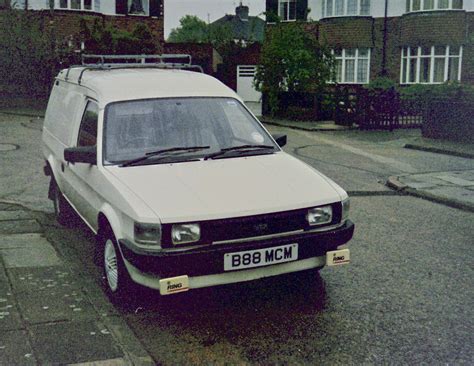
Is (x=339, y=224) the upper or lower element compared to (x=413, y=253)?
Result: upper

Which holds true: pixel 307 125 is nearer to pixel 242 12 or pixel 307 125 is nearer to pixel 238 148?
pixel 238 148

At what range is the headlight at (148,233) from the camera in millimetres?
4918

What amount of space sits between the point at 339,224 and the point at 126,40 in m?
25.4

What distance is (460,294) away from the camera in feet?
19.6

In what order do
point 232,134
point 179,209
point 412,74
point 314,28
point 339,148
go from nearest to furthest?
point 179,209 → point 232,134 → point 339,148 → point 412,74 → point 314,28

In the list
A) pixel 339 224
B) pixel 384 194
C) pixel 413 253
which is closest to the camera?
pixel 339 224

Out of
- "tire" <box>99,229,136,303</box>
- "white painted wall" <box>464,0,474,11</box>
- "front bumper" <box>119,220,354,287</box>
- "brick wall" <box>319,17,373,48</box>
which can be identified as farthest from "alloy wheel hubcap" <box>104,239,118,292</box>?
"brick wall" <box>319,17,373,48</box>

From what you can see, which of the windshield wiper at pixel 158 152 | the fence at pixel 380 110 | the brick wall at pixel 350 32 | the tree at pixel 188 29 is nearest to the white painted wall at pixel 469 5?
the brick wall at pixel 350 32

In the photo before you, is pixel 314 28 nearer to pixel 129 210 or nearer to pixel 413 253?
pixel 413 253

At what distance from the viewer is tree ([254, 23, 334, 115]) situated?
88.1ft

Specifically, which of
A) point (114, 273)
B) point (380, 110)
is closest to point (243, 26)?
point (380, 110)

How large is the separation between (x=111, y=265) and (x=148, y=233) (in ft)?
3.04

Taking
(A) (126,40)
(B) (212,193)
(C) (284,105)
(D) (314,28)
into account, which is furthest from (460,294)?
(D) (314,28)

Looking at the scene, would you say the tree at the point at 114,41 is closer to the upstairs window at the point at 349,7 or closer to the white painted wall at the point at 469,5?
the upstairs window at the point at 349,7
